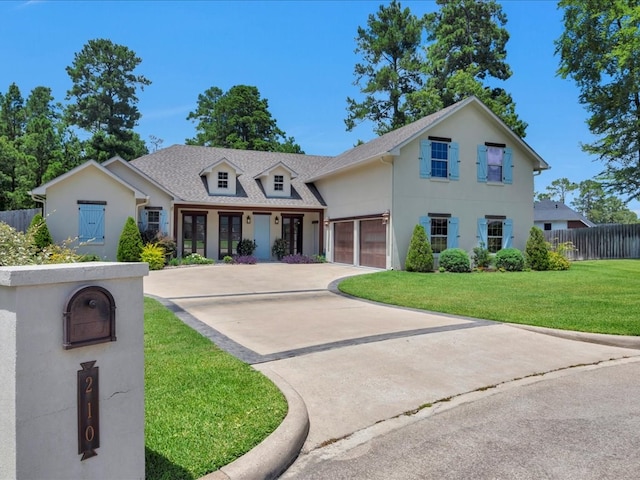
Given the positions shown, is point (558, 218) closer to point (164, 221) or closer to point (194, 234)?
point (194, 234)

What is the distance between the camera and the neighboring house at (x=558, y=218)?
1678 inches

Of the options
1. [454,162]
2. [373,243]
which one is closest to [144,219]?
[373,243]

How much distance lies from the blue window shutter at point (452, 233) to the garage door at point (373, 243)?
2924 mm

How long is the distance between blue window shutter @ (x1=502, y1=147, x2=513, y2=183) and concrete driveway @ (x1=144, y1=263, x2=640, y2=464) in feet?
43.3

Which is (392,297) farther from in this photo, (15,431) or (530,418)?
(15,431)

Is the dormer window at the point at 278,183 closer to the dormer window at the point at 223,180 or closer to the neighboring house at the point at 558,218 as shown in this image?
the dormer window at the point at 223,180

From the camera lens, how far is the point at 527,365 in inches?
217

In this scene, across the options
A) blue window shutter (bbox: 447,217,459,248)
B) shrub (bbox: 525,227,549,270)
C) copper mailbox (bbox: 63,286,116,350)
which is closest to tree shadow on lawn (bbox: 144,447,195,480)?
copper mailbox (bbox: 63,286,116,350)

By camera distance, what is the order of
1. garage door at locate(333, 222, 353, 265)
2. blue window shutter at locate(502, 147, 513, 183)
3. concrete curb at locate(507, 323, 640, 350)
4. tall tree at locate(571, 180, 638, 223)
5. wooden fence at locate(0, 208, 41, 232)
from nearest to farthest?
1. concrete curb at locate(507, 323, 640, 350)
2. blue window shutter at locate(502, 147, 513, 183)
3. garage door at locate(333, 222, 353, 265)
4. wooden fence at locate(0, 208, 41, 232)
5. tall tree at locate(571, 180, 638, 223)

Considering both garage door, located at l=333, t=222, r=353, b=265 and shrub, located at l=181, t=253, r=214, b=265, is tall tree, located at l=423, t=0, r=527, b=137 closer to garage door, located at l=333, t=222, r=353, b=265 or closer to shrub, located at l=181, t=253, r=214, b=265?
garage door, located at l=333, t=222, r=353, b=265

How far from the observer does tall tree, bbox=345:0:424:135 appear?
36.7 metres

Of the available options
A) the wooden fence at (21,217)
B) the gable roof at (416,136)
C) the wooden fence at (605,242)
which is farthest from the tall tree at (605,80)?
the wooden fence at (21,217)

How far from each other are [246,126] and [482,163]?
28.2 metres

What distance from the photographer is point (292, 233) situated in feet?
78.6
